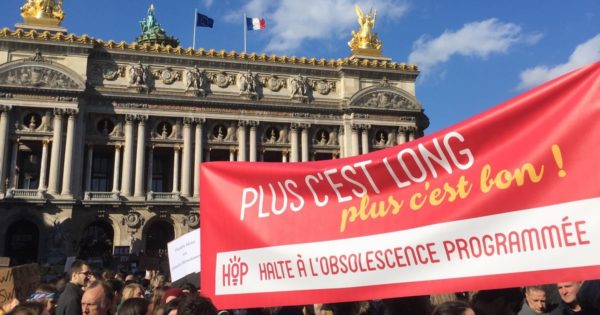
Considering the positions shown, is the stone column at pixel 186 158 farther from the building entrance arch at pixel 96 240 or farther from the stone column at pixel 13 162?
the stone column at pixel 13 162

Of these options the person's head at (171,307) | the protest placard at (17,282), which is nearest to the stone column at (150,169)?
the protest placard at (17,282)

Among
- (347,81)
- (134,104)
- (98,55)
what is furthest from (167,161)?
(347,81)

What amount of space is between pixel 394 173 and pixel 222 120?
4045cm

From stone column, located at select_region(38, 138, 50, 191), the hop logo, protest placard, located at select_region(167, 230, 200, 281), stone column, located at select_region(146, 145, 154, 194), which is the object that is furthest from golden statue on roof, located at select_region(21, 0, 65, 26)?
the hop logo

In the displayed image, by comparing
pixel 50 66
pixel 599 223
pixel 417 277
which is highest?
pixel 50 66

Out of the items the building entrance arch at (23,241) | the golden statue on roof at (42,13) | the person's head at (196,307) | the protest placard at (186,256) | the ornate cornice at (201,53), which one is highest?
the golden statue on roof at (42,13)

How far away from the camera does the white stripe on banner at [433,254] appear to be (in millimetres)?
4109

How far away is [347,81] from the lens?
4762 cm

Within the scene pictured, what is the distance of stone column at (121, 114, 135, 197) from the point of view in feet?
135

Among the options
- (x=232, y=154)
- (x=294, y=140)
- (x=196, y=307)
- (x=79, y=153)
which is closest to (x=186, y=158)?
(x=232, y=154)

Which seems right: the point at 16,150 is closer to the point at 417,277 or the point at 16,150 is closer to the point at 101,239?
the point at 101,239

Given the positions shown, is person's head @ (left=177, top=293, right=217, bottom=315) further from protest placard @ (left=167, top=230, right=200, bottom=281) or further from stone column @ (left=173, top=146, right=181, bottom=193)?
stone column @ (left=173, top=146, right=181, bottom=193)

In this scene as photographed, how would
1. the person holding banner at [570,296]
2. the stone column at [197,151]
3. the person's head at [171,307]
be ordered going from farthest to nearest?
the stone column at [197,151] → the person holding banner at [570,296] → the person's head at [171,307]

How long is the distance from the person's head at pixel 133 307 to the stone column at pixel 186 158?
3594 centimetres
